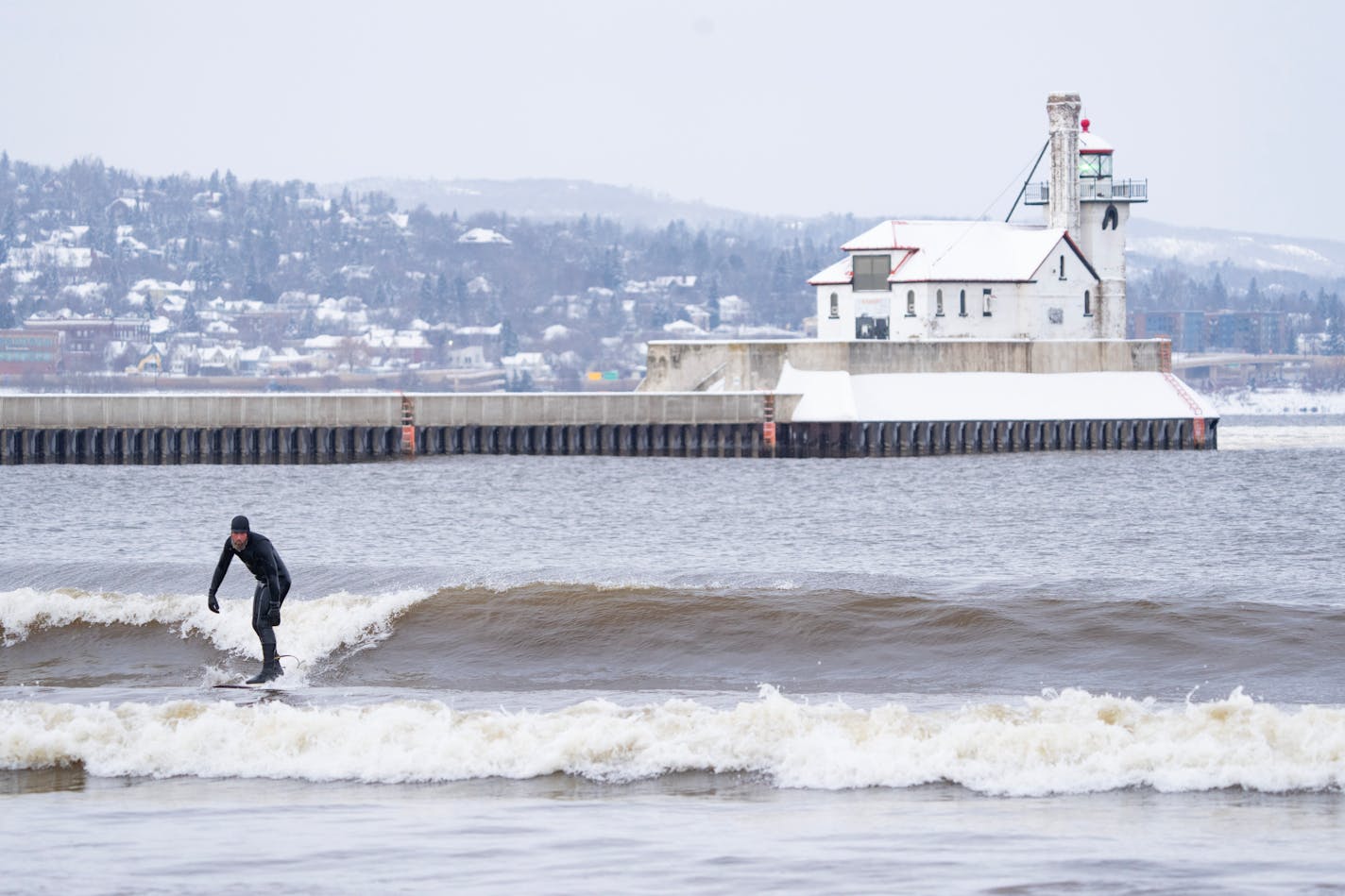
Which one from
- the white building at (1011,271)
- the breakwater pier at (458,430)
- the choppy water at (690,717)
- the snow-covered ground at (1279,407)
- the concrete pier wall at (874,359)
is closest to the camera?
the choppy water at (690,717)

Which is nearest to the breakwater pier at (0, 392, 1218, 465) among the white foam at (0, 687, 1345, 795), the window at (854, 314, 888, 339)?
the window at (854, 314, 888, 339)

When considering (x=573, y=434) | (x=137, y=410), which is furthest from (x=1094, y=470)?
(x=137, y=410)

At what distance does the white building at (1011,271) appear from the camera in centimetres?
7044

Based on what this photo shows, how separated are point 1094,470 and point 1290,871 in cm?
4469

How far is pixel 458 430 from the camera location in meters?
59.8

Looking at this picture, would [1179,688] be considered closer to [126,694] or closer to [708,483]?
[126,694]

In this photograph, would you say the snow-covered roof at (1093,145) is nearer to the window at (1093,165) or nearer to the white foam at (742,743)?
the window at (1093,165)

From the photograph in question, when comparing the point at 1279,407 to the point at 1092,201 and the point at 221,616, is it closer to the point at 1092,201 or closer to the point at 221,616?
the point at 1092,201

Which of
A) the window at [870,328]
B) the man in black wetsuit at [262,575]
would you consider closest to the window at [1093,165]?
the window at [870,328]

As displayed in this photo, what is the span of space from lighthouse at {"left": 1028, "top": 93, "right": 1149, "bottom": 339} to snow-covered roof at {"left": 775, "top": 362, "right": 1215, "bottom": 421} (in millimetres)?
6224

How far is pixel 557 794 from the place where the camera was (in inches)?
554

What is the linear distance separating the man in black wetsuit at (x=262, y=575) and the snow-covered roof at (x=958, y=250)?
174 ft

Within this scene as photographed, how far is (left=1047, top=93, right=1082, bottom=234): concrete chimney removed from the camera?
240 ft

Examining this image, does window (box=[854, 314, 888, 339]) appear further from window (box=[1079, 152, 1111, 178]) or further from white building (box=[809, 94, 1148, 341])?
window (box=[1079, 152, 1111, 178])
